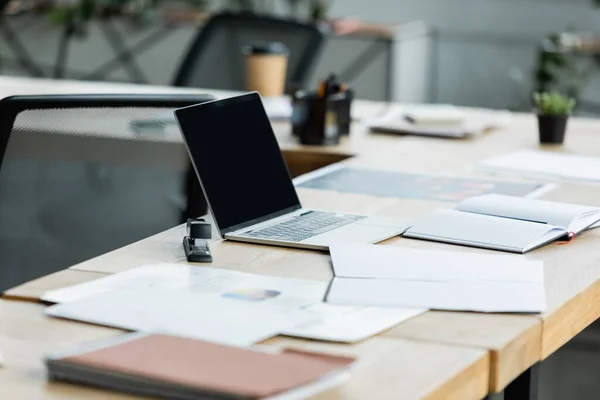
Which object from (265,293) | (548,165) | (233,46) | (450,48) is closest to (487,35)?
(450,48)

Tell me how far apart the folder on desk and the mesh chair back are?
84.9 inches

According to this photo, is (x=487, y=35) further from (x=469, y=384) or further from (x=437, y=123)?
(x=469, y=384)

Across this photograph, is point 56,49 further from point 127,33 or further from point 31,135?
point 31,135

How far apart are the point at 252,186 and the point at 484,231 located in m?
0.33

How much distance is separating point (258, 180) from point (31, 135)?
33 centimetres

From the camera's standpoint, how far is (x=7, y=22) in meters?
5.22

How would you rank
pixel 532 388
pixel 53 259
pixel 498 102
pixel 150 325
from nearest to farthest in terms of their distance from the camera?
pixel 150 325
pixel 532 388
pixel 53 259
pixel 498 102

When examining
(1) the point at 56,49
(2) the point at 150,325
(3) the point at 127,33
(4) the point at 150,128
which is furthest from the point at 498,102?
(2) the point at 150,325

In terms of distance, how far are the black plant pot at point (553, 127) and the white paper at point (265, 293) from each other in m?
1.19

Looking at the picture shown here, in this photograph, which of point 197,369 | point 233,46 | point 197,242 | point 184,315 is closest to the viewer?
point 197,369

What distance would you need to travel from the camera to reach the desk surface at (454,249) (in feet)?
3.64

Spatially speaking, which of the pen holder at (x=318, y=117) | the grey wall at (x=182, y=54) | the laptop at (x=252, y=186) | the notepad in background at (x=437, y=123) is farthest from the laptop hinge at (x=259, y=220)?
the grey wall at (x=182, y=54)

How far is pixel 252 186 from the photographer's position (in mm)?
1570

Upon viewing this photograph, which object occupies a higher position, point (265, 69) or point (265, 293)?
point (265, 69)
